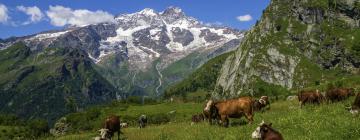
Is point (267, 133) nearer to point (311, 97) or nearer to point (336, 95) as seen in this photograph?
point (311, 97)

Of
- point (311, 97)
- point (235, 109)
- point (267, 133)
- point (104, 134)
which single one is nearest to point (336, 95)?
point (311, 97)

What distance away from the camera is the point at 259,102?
56062 mm

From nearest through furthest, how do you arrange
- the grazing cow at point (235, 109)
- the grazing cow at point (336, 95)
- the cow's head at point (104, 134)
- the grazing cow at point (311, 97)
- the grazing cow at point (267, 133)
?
the grazing cow at point (267, 133), the grazing cow at point (235, 109), the cow's head at point (104, 134), the grazing cow at point (336, 95), the grazing cow at point (311, 97)

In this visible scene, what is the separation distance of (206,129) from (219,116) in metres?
2.55

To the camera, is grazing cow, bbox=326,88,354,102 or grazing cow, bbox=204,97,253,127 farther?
grazing cow, bbox=326,88,354,102

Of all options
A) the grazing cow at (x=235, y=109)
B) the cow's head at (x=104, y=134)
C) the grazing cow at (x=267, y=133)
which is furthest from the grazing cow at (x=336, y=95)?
the grazing cow at (x=267, y=133)

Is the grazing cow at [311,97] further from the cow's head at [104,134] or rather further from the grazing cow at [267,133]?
the grazing cow at [267,133]

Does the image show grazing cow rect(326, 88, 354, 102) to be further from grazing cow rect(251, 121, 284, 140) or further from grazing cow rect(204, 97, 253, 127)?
grazing cow rect(251, 121, 284, 140)

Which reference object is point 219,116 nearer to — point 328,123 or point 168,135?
point 168,135

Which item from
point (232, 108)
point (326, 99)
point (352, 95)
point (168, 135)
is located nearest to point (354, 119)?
point (232, 108)

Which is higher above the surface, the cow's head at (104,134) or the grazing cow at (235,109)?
the grazing cow at (235,109)

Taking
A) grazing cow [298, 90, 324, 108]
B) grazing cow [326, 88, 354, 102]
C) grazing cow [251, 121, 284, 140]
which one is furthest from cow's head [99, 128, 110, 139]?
grazing cow [326, 88, 354, 102]

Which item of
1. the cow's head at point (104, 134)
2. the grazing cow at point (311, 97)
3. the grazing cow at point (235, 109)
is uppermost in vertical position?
the grazing cow at point (311, 97)

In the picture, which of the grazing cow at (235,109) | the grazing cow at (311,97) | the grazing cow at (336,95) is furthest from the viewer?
the grazing cow at (311,97)
